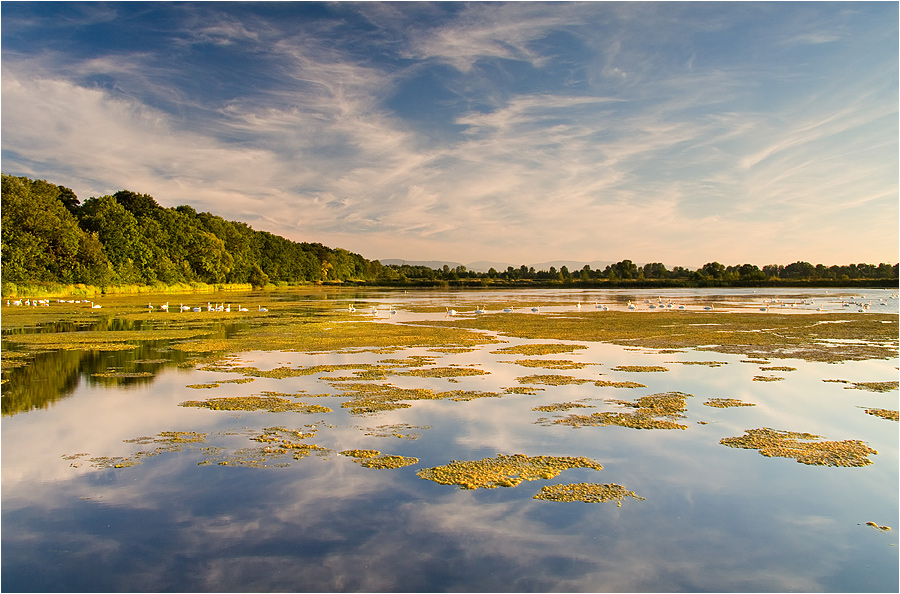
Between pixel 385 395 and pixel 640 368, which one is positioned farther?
pixel 640 368

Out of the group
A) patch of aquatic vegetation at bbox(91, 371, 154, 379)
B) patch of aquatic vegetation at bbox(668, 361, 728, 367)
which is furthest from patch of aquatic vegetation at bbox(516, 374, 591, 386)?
patch of aquatic vegetation at bbox(91, 371, 154, 379)

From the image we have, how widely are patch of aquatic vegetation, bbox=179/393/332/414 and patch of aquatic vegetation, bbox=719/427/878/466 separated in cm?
774

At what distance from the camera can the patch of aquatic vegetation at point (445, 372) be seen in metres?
15.5

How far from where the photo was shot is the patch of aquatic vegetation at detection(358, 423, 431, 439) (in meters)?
9.62

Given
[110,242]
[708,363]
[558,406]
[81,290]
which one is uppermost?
[110,242]

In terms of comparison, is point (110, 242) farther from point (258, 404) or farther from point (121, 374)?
point (258, 404)

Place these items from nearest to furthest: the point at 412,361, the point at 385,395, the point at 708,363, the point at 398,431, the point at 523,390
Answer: the point at 398,431, the point at 385,395, the point at 523,390, the point at 708,363, the point at 412,361

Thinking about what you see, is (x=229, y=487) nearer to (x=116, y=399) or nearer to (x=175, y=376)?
(x=116, y=399)

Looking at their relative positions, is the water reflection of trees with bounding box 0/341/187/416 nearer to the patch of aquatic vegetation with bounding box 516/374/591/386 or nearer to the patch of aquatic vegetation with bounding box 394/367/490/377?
the patch of aquatic vegetation with bounding box 394/367/490/377

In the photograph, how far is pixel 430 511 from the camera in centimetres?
664

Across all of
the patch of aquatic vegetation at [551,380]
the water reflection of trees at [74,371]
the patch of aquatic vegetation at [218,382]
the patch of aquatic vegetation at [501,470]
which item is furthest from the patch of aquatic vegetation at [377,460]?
the water reflection of trees at [74,371]

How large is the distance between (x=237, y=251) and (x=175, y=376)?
12006 cm

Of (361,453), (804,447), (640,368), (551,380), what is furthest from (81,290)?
(804,447)

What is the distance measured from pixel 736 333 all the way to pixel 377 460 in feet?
77.6
